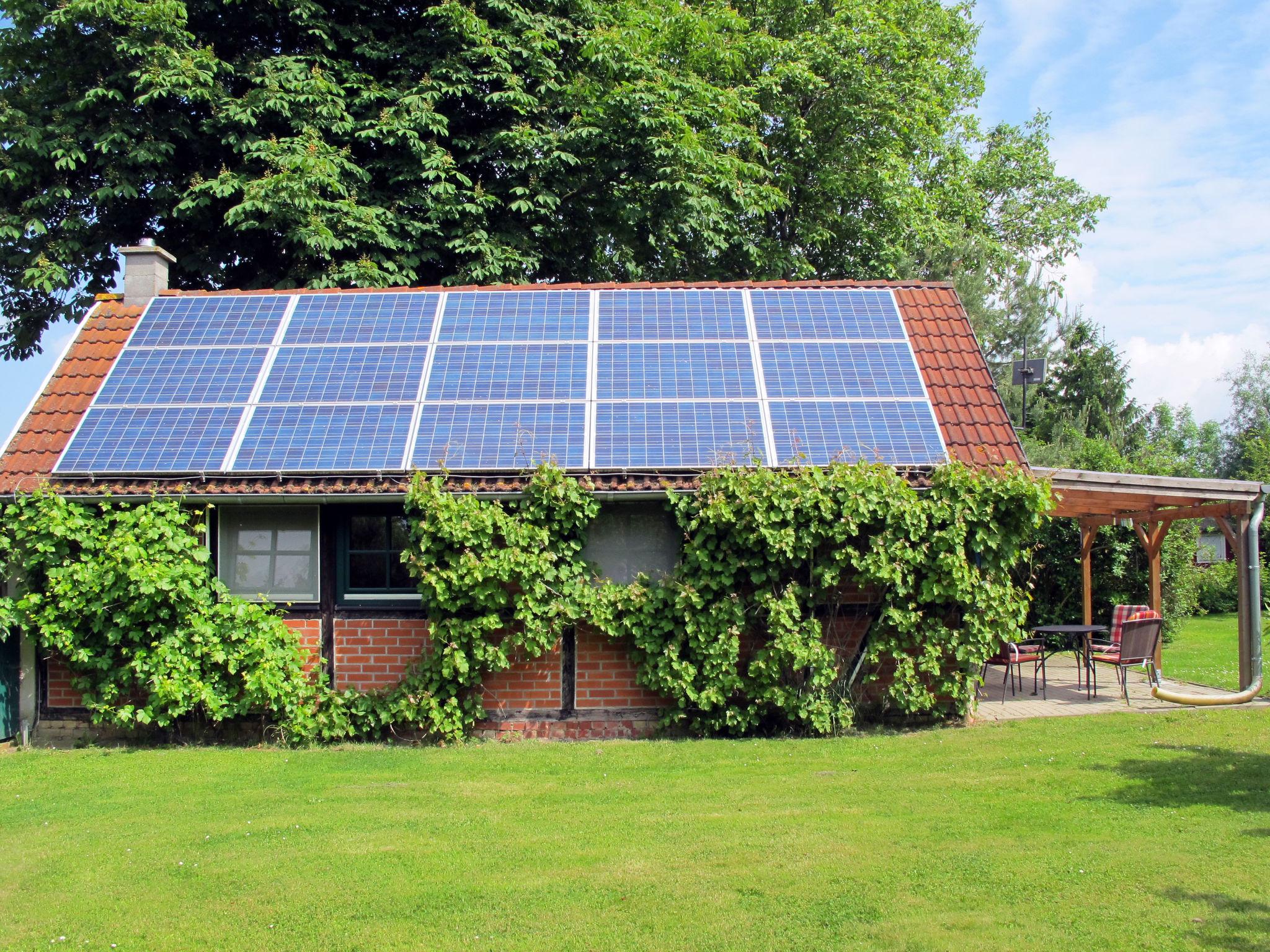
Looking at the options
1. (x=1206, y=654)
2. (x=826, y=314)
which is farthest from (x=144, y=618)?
(x=1206, y=654)

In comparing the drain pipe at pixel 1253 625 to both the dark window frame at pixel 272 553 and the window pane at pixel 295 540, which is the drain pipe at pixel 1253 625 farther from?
the window pane at pixel 295 540

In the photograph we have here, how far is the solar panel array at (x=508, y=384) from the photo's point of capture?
33.6 ft

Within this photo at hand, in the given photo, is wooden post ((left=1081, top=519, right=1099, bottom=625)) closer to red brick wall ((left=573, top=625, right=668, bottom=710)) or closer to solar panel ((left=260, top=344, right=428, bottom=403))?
red brick wall ((left=573, top=625, right=668, bottom=710))

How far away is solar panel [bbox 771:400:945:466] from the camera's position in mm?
10180

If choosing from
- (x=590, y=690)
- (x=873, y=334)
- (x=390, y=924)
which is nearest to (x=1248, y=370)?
(x=873, y=334)

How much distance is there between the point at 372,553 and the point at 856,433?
4.98 m

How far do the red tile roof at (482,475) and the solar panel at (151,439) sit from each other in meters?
0.16

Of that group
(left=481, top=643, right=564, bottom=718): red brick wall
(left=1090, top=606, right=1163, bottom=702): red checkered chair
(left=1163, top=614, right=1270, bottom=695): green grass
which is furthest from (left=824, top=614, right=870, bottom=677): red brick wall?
(left=1163, top=614, right=1270, bottom=695): green grass

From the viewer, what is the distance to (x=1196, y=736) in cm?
968

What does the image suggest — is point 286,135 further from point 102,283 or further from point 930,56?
point 930,56

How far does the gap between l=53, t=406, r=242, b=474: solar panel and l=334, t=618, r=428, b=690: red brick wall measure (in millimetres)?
2099

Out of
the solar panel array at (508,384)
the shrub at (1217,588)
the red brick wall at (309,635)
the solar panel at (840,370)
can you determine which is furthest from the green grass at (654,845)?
the shrub at (1217,588)

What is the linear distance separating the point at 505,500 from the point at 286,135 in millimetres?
11445

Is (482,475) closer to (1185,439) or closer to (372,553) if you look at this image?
(372,553)
